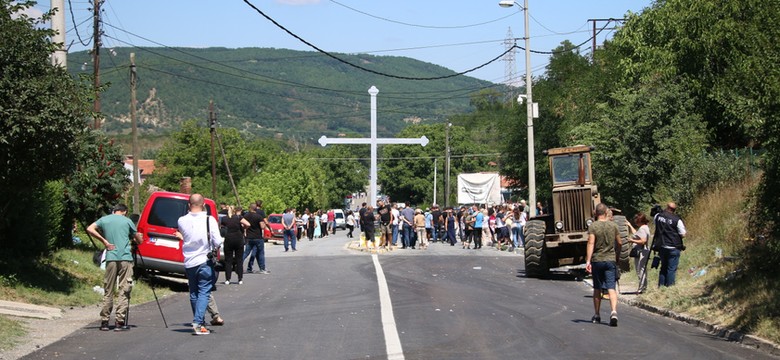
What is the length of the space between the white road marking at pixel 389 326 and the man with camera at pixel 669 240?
5291 millimetres

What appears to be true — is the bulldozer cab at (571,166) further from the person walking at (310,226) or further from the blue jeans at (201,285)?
the person walking at (310,226)

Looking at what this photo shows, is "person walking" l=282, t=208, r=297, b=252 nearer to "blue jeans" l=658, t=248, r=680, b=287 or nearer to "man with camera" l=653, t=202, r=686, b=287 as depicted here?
"blue jeans" l=658, t=248, r=680, b=287

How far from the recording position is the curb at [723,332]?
11.9 m

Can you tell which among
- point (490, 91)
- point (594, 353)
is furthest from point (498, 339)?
point (490, 91)

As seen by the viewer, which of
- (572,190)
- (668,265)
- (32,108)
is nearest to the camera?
(32,108)

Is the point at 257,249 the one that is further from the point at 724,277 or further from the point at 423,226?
the point at 423,226

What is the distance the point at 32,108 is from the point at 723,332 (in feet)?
36.1

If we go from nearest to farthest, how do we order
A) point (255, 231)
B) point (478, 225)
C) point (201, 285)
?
point (201, 285), point (255, 231), point (478, 225)

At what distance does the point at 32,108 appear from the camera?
15109 millimetres

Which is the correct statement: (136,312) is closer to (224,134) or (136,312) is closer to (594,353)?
(594,353)

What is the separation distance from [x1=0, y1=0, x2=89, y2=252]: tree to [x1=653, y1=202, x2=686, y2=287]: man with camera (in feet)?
35.1

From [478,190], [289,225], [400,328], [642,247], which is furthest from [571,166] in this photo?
[478,190]

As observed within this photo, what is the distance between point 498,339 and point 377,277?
11.2 m

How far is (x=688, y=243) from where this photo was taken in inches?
955
